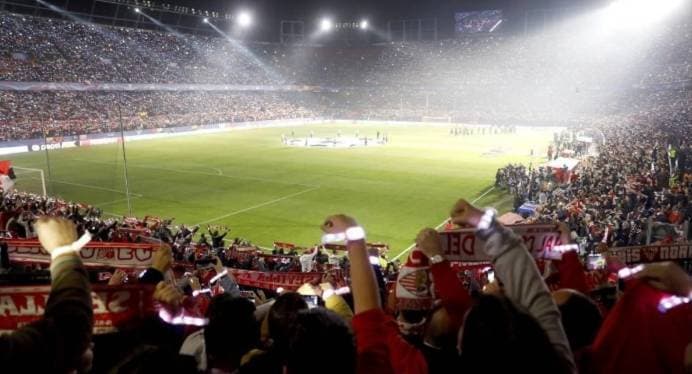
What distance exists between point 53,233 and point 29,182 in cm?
2962

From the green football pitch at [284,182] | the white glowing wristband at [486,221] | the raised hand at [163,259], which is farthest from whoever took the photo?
the green football pitch at [284,182]

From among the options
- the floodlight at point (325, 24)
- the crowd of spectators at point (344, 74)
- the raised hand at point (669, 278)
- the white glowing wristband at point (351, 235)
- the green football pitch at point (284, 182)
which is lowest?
the green football pitch at point (284, 182)

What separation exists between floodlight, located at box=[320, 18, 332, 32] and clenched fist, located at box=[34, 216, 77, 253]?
101m

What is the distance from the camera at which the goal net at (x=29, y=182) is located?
25828mm

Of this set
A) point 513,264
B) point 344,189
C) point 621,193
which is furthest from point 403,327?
point 344,189

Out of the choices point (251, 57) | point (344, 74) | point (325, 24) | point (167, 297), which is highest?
point (325, 24)

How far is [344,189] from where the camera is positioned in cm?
2720

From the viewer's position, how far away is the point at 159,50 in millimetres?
77812

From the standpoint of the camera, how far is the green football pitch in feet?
71.0

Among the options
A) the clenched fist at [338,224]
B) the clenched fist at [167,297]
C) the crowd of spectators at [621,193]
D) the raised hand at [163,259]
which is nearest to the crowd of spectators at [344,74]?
the crowd of spectators at [621,193]

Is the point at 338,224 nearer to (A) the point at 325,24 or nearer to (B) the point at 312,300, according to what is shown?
(B) the point at 312,300

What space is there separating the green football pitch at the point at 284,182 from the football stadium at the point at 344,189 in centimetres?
21

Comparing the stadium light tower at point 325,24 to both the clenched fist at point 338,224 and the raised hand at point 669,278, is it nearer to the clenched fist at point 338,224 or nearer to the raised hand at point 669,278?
the clenched fist at point 338,224

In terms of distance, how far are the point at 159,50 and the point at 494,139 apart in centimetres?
5282
